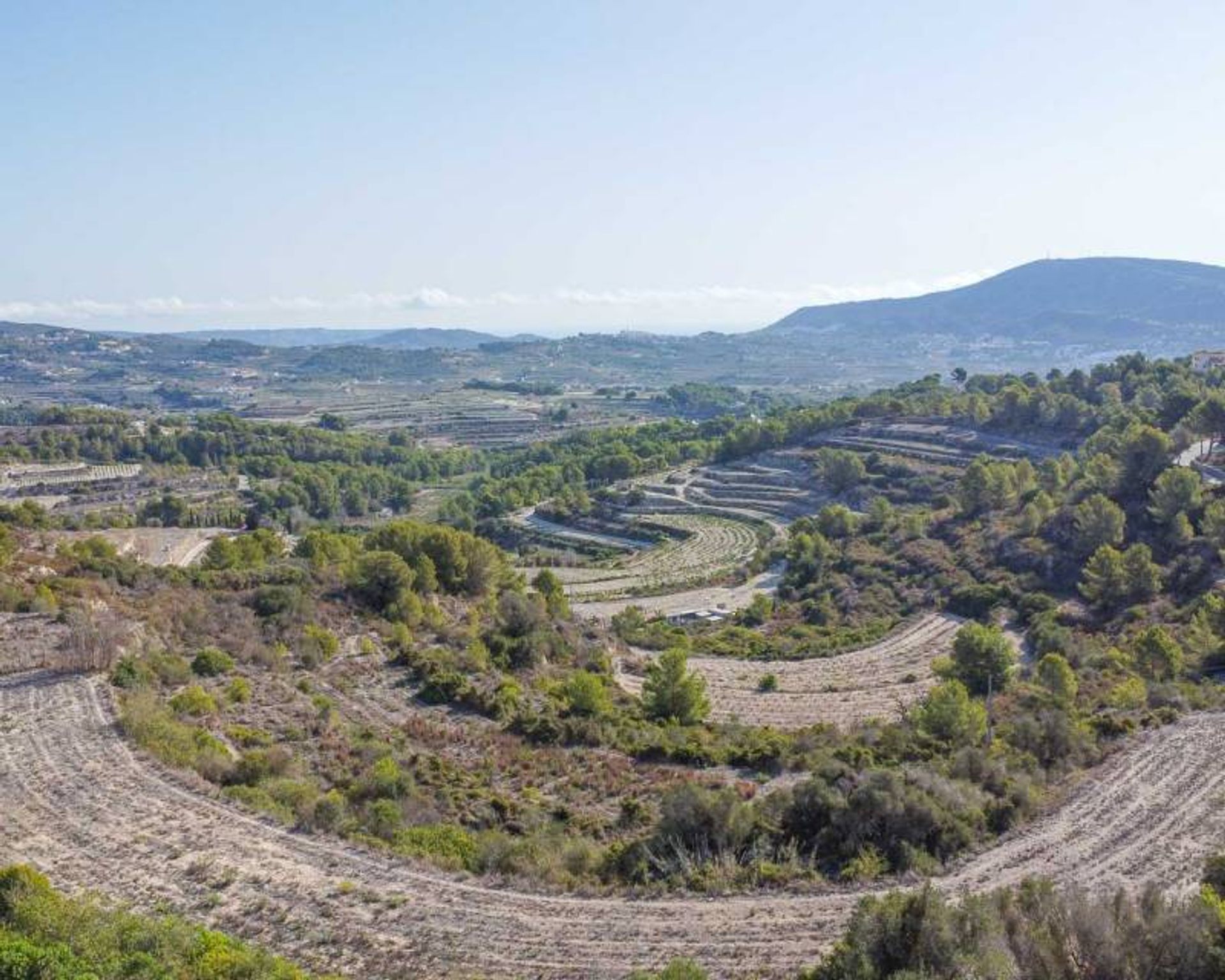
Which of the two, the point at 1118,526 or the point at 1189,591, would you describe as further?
the point at 1118,526

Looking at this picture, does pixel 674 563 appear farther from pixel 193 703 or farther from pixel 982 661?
pixel 193 703

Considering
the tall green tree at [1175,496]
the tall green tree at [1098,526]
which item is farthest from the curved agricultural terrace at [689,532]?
the tall green tree at [1175,496]

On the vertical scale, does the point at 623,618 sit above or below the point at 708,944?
below

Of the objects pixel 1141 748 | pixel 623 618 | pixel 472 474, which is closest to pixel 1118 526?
pixel 623 618

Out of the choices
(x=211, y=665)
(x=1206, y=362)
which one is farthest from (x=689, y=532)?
(x=1206, y=362)

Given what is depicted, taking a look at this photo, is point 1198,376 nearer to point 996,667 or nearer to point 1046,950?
point 996,667

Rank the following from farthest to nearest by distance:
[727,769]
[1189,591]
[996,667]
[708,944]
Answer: [1189,591] → [996,667] → [727,769] → [708,944]
